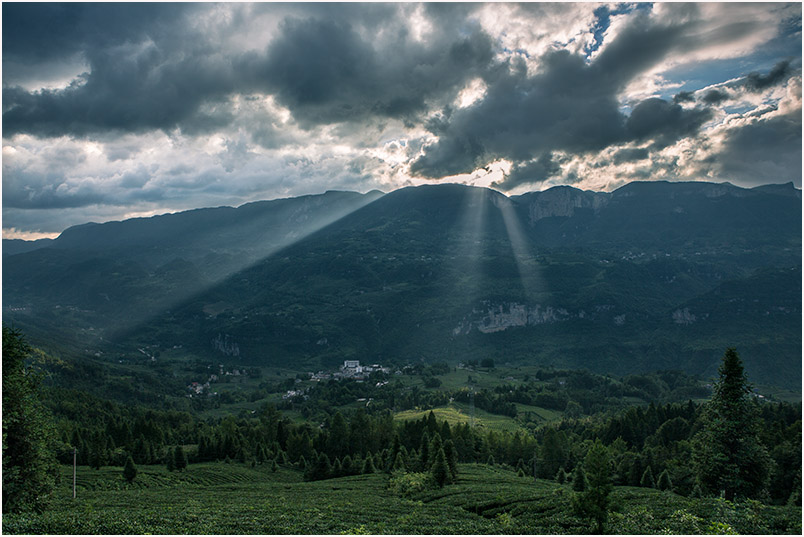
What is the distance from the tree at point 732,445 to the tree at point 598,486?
1301 cm

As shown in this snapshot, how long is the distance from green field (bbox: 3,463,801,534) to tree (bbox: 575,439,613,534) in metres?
1.16

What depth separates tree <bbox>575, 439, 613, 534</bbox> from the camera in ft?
84.6

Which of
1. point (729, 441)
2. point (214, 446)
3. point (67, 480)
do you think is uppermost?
point (729, 441)

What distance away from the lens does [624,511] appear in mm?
31953

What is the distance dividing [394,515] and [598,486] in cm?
1703

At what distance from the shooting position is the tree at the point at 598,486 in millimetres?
25781

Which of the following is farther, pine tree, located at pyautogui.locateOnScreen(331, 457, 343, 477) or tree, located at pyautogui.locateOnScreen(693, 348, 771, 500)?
pine tree, located at pyautogui.locateOnScreen(331, 457, 343, 477)

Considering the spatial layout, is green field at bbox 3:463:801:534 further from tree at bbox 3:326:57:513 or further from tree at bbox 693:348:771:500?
tree at bbox 693:348:771:500

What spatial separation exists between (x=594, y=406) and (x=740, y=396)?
152 metres

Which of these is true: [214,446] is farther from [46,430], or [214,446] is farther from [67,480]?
[46,430]

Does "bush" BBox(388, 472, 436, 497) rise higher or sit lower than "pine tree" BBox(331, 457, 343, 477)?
higher

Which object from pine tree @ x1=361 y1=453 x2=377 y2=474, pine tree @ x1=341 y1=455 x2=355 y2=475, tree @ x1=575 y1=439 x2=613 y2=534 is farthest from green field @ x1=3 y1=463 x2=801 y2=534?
pine tree @ x1=341 y1=455 x2=355 y2=475

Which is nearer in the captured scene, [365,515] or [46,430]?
[46,430]

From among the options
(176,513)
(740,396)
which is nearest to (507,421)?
(740,396)
